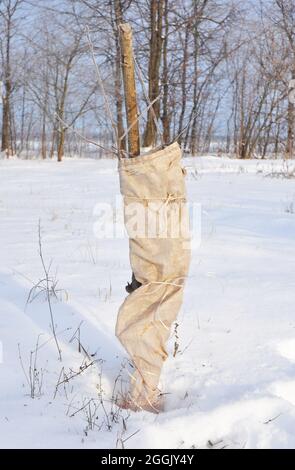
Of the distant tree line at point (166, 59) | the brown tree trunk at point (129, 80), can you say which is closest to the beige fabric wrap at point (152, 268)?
the brown tree trunk at point (129, 80)

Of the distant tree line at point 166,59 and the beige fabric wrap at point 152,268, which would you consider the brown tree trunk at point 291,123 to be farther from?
the beige fabric wrap at point 152,268

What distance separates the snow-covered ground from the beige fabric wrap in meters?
0.22

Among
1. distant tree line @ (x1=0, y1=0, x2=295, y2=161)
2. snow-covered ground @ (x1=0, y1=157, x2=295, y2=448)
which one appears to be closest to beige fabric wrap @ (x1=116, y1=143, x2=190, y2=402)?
snow-covered ground @ (x1=0, y1=157, x2=295, y2=448)

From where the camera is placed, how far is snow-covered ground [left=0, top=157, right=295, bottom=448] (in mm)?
1726

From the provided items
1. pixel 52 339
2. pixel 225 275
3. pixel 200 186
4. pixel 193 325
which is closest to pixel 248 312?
pixel 193 325

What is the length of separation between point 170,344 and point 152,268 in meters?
0.80

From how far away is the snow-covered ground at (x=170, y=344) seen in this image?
1.73 metres

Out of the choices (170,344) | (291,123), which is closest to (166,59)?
(291,123)

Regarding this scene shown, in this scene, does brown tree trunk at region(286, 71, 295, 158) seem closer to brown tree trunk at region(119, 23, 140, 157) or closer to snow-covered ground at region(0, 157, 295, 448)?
snow-covered ground at region(0, 157, 295, 448)

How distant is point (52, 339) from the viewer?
7.92 ft

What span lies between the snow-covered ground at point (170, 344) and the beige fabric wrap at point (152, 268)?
223 mm

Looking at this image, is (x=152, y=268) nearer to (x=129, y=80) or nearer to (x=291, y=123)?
(x=129, y=80)
